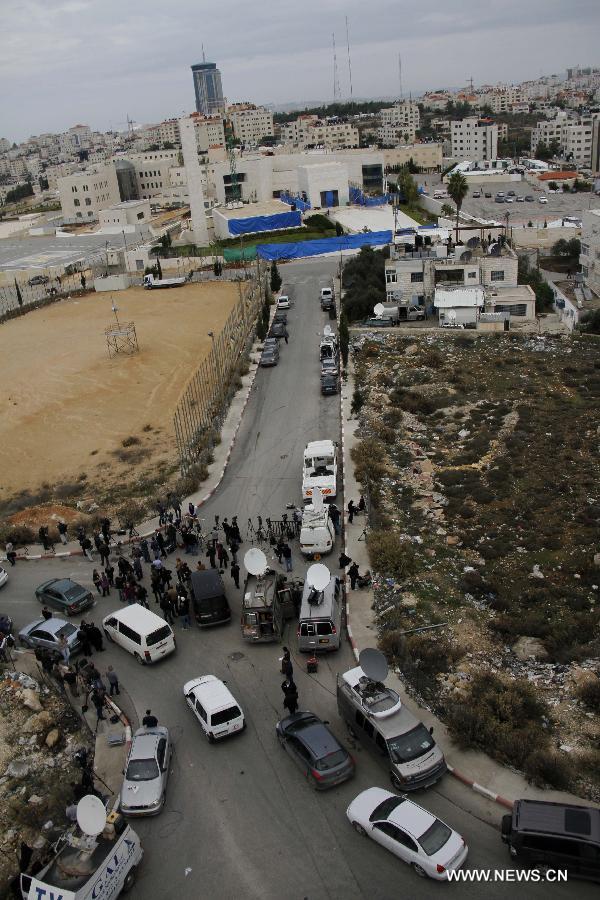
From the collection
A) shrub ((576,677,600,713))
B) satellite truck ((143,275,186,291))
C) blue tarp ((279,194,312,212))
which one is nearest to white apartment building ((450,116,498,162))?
blue tarp ((279,194,312,212))

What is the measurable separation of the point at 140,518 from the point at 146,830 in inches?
485

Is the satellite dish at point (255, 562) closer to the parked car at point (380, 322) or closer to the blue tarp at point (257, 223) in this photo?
the parked car at point (380, 322)

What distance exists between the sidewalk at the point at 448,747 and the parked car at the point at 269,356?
724 inches

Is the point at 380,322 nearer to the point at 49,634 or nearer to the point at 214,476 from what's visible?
the point at 214,476

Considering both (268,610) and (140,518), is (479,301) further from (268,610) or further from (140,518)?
(268,610)

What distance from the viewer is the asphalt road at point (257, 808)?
10.6 metres

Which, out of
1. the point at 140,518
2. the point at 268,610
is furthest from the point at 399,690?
the point at 140,518

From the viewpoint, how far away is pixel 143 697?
15.2m

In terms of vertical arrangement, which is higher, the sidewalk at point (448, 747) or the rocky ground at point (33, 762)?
the sidewalk at point (448, 747)

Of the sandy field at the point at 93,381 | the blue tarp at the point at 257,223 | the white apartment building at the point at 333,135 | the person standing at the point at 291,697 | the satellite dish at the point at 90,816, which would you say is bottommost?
the sandy field at the point at 93,381

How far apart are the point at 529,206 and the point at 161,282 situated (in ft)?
161

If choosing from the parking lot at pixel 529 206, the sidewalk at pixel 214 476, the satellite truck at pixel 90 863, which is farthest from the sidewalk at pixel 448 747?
the parking lot at pixel 529 206

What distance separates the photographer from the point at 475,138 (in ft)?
439

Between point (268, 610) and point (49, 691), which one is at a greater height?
point (268, 610)
